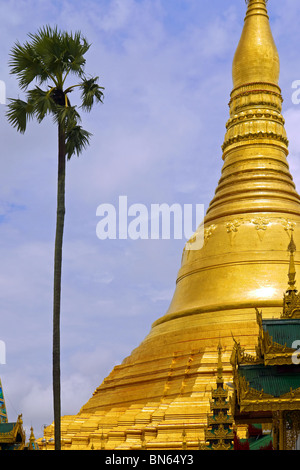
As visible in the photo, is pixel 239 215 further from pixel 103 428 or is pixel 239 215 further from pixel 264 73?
pixel 103 428

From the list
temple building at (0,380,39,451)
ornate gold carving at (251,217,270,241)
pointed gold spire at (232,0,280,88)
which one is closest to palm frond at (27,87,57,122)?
temple building at (0,380,39,451)

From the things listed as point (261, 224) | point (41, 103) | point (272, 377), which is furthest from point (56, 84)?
point (261, 224)

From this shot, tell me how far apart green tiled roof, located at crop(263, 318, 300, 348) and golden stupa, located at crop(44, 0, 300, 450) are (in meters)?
7.69

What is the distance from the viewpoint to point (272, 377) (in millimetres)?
14445

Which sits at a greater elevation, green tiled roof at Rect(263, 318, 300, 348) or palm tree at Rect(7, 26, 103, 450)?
palm tree at Rect(7, 26, 103, 450)

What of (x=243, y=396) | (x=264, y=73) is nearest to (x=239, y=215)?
(x=264, y=73)

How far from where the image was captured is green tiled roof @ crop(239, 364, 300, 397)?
556 inches

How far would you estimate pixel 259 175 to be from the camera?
31766 mm

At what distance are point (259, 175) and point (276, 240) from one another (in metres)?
3.51

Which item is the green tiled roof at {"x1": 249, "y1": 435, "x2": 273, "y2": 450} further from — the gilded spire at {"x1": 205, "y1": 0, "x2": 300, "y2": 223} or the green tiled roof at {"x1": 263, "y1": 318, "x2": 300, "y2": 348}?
the gilded spire at {"x1": 205, "y1": 0, "x2": 300, "y2": 223}

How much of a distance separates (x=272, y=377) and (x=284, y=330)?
0.90 m

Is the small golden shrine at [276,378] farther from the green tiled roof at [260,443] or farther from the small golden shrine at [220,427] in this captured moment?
the green tiled roof at [260,443]

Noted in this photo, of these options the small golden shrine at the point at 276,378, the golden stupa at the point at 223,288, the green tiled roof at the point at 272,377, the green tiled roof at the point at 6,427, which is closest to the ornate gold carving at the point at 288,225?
the golden stupa at the point at 223,288

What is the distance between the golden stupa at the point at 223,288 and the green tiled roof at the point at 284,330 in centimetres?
769
